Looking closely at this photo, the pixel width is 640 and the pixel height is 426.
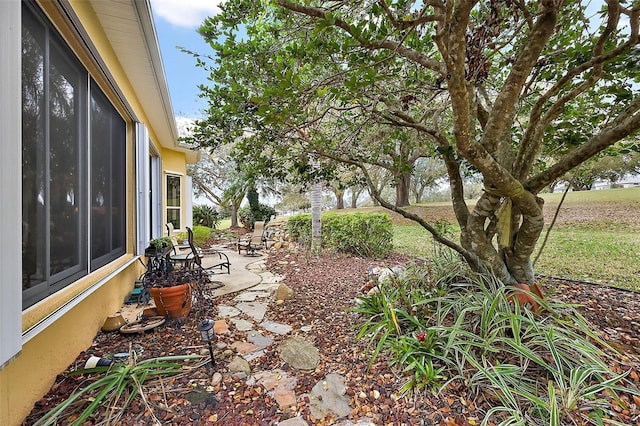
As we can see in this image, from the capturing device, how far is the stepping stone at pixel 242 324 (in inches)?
115

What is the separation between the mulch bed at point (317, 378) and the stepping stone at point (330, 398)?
0.15 ft

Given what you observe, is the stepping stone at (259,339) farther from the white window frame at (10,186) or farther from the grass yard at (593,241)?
the grass yard at (593,241)

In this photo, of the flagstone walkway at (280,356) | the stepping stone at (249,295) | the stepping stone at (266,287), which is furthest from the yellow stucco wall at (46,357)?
the stepping stone at (266,287)

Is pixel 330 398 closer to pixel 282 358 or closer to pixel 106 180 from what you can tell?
pixel 282 358

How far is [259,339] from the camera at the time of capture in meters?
2.69

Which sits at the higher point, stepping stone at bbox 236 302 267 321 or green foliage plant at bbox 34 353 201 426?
green foliage plant at bbox 34 353 201 426

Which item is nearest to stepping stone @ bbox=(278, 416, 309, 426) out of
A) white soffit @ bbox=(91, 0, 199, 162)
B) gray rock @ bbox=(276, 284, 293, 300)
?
gray rock @ bbox=(276, 284, 293, 300)

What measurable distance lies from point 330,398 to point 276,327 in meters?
1.21

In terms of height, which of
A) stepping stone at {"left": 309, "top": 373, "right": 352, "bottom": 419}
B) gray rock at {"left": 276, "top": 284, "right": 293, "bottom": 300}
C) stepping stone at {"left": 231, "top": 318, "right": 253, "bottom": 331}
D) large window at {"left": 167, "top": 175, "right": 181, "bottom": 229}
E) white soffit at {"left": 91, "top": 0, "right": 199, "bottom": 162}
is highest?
white soffit at {"left": 91, "top": 0, "right": 199, "bottom": 162}

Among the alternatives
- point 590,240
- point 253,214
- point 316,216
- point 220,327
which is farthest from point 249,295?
point 253,214

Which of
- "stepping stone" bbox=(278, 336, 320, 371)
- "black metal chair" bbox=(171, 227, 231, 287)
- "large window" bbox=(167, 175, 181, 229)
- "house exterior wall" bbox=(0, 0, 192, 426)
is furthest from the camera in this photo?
"large window" bbox=(167, 175, 181, 229)

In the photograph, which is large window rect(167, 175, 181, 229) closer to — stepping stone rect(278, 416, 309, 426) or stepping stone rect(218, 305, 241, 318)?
stepping stone rect(218, 305, 241, 318)

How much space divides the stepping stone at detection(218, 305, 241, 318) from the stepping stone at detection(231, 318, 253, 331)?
15 cm

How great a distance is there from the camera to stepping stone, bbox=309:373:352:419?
69.2 inches
